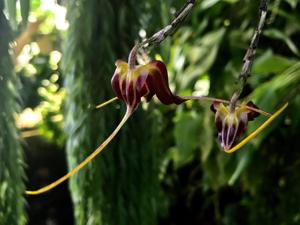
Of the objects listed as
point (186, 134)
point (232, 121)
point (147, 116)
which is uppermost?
point (232, 121)

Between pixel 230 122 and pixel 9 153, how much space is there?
0.32 metres

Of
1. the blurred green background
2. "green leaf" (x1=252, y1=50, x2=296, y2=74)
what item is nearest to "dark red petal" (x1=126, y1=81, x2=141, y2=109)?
the blurred green background

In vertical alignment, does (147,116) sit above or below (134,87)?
below

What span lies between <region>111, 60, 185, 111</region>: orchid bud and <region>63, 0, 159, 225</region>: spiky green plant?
33 centimetres

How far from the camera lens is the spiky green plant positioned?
585 mm

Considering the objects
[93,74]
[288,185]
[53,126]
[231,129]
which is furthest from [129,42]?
[53,126]

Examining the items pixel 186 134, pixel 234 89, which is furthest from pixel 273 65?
pixel 186 134

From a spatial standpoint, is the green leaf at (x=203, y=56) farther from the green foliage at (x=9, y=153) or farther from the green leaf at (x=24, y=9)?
the green leaf at (x=24, y=9)

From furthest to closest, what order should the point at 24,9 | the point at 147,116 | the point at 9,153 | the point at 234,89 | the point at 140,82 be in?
1. the point at 234,89
2. the point at 147,116
3. the point at 9,153
4. the point at 24,9
5. the point at 140,82

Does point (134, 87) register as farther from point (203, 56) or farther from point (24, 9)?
point (203, 56)

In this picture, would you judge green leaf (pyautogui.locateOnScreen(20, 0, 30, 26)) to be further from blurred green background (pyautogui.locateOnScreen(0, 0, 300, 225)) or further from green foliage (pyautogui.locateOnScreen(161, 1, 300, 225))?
green foliage (pyautogui.locateOnScreen(161, 1, 300, 225))

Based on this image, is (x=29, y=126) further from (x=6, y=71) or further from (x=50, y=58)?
(x=6, y=71)

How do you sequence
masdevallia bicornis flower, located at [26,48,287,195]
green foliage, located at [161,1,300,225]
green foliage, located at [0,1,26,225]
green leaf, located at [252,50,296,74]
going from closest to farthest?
masdevallia bicornis flower, located at [26,48,287,195] → green foliage, located at [0,1,26,225] → green leaf, located at [252,50,296,74] → green foliage, located at [161,1,300,225]

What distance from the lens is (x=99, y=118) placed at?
586mm
